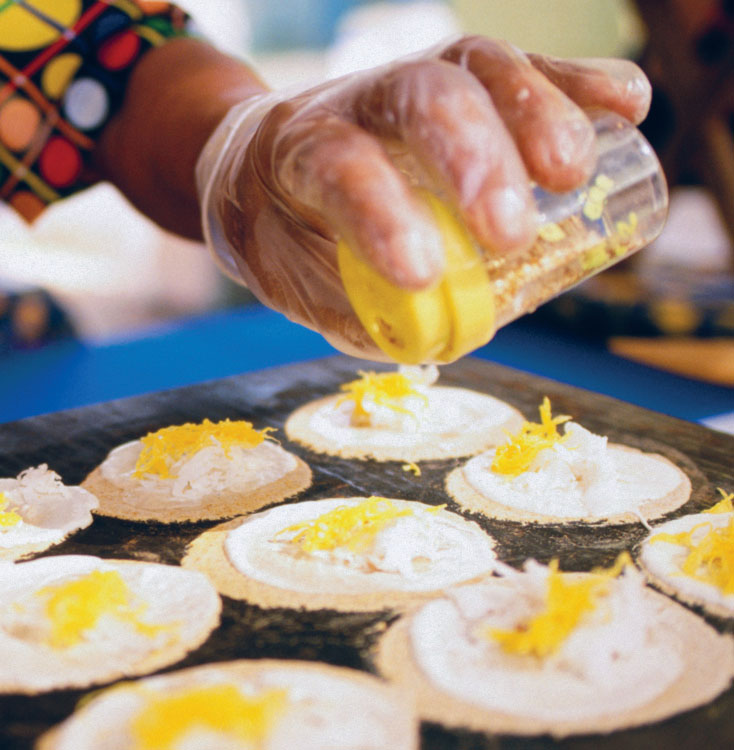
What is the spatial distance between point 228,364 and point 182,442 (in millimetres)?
1069

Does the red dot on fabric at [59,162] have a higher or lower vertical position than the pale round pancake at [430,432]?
higher

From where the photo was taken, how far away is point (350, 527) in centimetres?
123

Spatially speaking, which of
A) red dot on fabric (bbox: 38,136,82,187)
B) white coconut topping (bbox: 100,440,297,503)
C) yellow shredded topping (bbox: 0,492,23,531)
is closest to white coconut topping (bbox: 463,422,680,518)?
white coconut topping (bbox: 100,440,297,503)

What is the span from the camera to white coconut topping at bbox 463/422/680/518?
4.50 feet

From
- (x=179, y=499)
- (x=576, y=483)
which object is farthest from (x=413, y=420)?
(x=179, y=499)

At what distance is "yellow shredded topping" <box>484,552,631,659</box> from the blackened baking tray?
4.2 inches

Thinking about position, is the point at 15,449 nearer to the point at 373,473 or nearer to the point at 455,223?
the point at 373,473

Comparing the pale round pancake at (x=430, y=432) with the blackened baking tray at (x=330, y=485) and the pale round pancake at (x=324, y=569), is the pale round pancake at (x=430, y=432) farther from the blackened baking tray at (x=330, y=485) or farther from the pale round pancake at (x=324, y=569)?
the pale round pancake at (x=324, y=569)

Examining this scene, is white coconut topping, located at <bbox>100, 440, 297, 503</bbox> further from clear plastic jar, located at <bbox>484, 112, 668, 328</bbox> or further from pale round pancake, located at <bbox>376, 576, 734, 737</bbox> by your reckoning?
clear plastic jar, located at <bbox>484, 112, 668, 328</bbox>

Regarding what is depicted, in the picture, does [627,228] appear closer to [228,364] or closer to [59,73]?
[59,73]

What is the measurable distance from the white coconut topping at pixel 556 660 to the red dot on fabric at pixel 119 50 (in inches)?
55.6

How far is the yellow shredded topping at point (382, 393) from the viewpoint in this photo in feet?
5.69

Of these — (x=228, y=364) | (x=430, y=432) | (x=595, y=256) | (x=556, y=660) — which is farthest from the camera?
(x=228, y=364)

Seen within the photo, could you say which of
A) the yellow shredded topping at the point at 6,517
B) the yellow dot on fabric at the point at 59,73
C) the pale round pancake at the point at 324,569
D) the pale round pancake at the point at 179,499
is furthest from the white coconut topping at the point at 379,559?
the yellow dot on fabric at the point at 59,73
